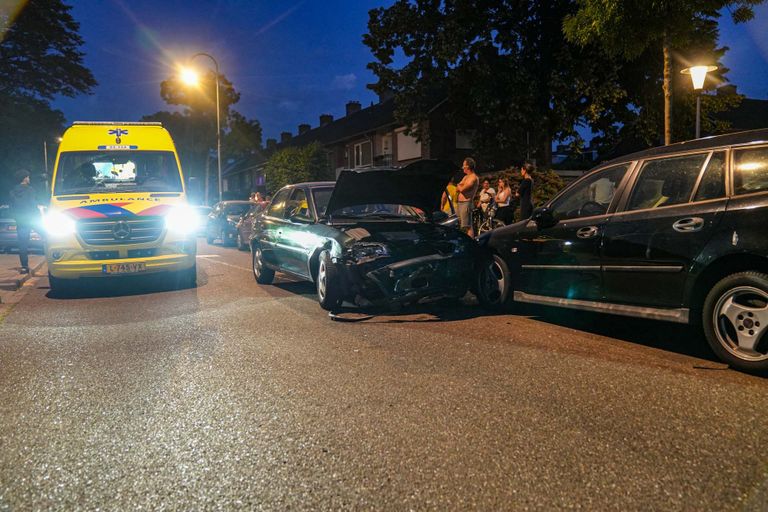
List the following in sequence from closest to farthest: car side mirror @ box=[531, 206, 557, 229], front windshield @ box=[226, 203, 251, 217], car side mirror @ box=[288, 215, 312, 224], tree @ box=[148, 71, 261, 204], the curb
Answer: car side mirror @ box=[531, 206, 557, 229], car side mirror @ box=[288, 215, 312, 224], the curb, front windshield @ box=[226, 203, 251, 217], tree @ box=[148, 71, 261, 204]

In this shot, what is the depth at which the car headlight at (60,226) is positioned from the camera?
859cm

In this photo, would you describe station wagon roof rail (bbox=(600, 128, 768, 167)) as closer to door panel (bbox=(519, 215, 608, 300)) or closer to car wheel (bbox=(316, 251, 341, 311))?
door panel (bbox=(519, 215, 608, 300))

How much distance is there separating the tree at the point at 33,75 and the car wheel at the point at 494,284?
35.0 m

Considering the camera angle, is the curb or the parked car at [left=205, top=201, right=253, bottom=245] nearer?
the curb

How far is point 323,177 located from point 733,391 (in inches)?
1246

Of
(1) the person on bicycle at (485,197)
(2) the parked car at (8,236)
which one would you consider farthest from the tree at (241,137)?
(1) the person on bicycle at (485,197)

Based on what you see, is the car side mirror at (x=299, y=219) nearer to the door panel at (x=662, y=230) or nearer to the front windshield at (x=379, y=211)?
the front windshield at (x=379, y=211)

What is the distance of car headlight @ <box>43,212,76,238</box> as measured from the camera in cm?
859

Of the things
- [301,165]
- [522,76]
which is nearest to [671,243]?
[522,76]

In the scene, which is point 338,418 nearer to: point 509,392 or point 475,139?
point 509,392

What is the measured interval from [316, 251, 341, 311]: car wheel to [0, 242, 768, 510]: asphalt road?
617mm

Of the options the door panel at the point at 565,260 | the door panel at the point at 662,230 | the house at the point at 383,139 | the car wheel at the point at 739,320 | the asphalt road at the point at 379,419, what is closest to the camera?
the asphalt road at the point at 379,419

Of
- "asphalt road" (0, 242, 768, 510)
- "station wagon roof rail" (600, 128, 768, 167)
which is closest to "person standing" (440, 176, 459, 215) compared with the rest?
"asphalt road" (0, 242, 768, 510)

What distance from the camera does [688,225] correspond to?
4.76 metres
